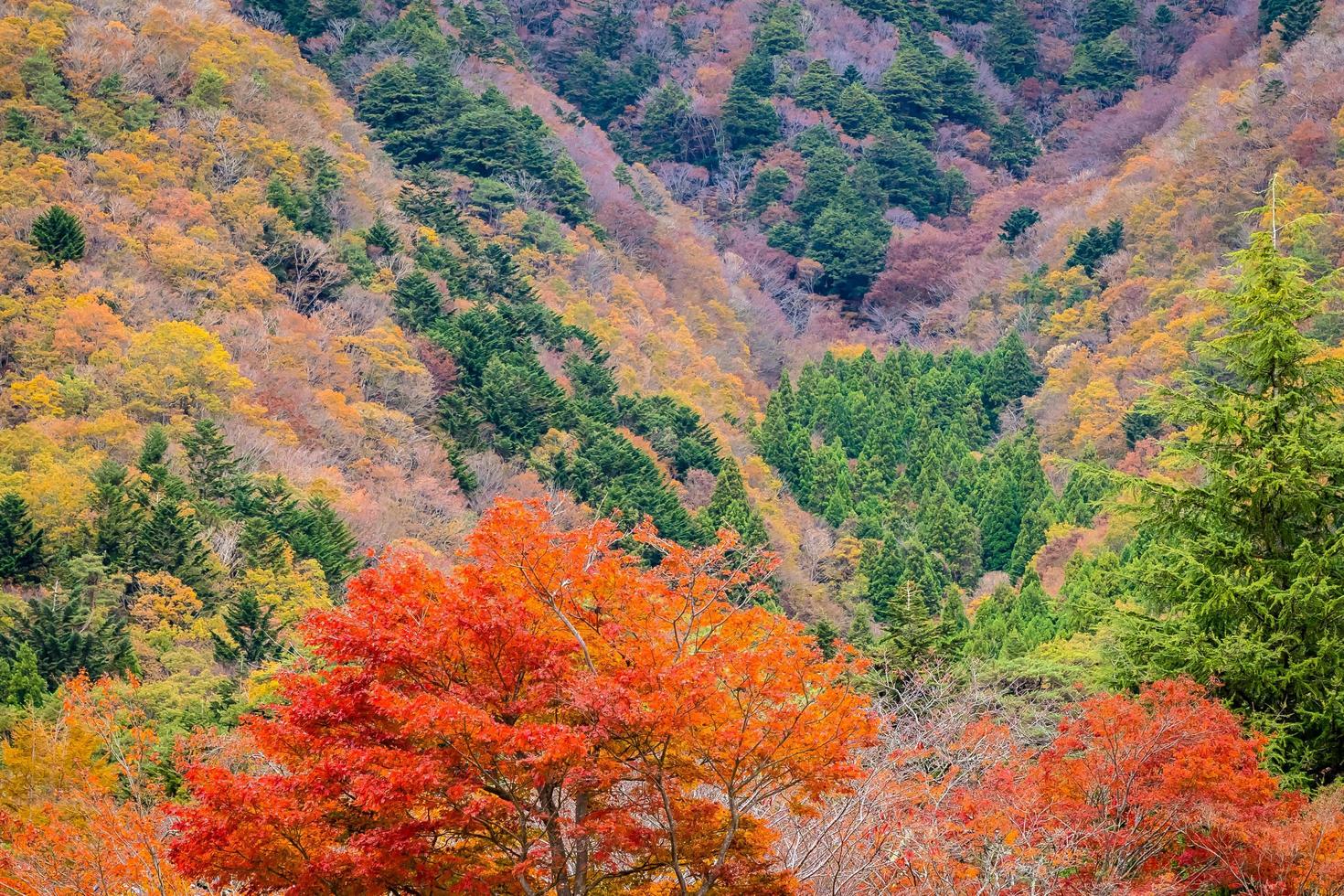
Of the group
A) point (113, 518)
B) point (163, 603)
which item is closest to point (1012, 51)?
point (113, 518)

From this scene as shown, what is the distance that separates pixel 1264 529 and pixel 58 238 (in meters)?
38.4

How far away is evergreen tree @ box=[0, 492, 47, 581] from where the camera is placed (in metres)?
36.1

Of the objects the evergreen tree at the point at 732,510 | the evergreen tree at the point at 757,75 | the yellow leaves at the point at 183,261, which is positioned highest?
the yellow leaves at the point at 183,261

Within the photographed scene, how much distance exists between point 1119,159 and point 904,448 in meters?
47.4

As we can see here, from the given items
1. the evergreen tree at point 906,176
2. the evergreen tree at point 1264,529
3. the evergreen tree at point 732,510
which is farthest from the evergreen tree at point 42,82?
→ the evergreen tree at point 906,176

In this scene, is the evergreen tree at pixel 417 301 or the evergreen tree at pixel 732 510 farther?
the evergreen tree at pixel 417 301

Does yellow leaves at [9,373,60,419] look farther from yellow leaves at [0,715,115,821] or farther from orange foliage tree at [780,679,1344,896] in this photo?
orange foliage tree at [780,679,1344,896]

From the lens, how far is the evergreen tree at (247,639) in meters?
35.1

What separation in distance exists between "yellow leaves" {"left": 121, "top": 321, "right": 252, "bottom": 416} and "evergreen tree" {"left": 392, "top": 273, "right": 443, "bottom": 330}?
1305 centimetres

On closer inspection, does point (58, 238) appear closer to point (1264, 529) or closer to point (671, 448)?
point (671, 448)

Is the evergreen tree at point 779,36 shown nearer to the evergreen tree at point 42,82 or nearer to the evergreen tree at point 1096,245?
the evergreen tree at point 1096,245

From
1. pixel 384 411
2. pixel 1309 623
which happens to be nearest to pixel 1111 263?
pixel 384 411

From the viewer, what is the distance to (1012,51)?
127 m

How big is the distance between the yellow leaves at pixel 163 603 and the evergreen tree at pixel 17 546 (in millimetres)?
2333
